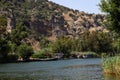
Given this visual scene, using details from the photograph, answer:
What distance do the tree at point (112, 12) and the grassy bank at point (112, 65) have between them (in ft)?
12.3

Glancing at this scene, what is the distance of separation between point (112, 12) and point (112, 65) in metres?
7.38

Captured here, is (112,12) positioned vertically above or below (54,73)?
above

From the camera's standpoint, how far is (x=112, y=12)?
4716cm

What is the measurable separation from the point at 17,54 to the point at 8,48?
52.7 ft

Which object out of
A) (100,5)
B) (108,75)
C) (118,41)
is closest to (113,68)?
(108,75)

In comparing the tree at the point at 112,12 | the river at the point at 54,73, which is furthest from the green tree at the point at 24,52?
the tree at the point at 112,12

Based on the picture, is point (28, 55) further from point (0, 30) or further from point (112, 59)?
point (112, 59)

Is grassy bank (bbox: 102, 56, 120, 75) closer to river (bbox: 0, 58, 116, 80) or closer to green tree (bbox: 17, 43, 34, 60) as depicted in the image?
river (bbox: 0, 58, 116, 80)

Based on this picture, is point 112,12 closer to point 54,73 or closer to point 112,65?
point 112,65

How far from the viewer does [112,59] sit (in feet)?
165

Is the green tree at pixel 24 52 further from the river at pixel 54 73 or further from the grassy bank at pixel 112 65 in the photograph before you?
the grassy bank at pixel 112 65

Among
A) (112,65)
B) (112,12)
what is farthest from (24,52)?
(112,12)

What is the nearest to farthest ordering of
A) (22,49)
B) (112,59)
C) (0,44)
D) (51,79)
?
(112,59) → (51,79) → (0,44) → (22,49)

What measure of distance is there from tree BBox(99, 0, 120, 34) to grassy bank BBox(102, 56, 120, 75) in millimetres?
3757
